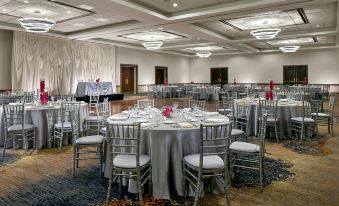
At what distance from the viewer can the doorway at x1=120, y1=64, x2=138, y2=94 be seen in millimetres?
17609

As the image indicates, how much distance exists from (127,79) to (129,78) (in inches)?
8.7

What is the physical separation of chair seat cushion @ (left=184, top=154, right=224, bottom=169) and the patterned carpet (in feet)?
1.63

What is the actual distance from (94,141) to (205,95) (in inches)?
487

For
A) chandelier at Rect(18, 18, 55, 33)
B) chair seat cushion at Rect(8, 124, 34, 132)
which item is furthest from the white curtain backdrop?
chair seat cushion at Rect(8, 124, 34, 132)

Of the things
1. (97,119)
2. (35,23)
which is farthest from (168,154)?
(35,23)

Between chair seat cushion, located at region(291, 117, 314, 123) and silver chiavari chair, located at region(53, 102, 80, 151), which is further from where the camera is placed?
chair seat cushion, located at region(291, 117, 314, 123)

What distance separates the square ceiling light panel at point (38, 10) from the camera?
7.53 metres

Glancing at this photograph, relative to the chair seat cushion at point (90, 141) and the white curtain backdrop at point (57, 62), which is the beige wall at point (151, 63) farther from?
the chair seat cushion at point (90, 141)

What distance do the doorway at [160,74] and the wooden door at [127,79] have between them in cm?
268

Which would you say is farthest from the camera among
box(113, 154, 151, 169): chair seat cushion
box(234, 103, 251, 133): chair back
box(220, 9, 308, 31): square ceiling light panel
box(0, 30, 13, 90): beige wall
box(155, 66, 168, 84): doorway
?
box(155, 66, 168, 84): doorway

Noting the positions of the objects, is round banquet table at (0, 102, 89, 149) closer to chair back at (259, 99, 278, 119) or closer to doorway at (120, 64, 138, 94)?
chair back at (259, 99, 278, 119)

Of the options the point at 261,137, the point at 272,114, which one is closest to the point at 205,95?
the point at 272,114

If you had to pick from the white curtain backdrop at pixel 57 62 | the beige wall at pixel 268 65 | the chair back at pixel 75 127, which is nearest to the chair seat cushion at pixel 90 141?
the chair back at pixel 75 127

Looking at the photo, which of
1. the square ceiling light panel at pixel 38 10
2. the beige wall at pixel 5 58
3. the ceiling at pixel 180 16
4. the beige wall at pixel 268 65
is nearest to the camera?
the ceiling at pixel 180 16
